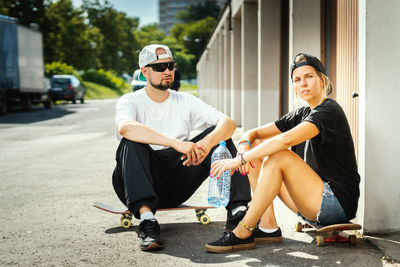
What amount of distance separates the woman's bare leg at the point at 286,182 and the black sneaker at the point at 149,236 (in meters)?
0.74

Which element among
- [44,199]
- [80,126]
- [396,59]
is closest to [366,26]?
[396,59]

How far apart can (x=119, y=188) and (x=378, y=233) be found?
7.10ft

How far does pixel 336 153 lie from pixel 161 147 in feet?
5.23

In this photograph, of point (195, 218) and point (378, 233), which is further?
point (195, 218)

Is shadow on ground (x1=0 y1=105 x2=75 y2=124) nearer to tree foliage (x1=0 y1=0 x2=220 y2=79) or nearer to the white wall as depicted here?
tree foliage (x1=0 y1=0 x2=220 y2=79)

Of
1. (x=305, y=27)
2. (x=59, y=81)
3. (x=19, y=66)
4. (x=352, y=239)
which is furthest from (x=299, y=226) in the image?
(x=59, y=81)

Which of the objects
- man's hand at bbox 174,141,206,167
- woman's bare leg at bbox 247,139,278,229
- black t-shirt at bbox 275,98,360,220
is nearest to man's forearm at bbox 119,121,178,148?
man's hand at bbox 174,141,206,167

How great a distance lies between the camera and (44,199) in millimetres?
5883

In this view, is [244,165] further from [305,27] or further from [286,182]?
[305,27]

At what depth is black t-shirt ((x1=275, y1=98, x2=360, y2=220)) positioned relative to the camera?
3.60m

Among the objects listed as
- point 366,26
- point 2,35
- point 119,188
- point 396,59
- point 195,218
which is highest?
point 2,35

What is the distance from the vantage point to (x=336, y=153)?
3.69m

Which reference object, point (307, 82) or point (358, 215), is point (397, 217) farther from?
point (307, 82)

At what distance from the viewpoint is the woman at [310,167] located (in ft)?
→ 11.8
